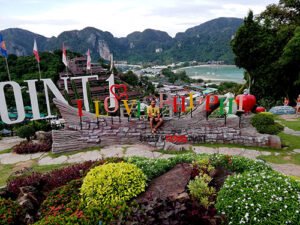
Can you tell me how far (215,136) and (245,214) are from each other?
5.88m

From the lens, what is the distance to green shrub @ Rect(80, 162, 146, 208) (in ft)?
14.6

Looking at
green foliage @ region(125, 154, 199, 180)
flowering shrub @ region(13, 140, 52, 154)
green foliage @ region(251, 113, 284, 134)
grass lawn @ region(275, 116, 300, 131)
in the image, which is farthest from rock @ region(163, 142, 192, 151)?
grass lawn @ region(275, 116, 300, 131)

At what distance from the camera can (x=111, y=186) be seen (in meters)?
4.59

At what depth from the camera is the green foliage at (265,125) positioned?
9312 mm

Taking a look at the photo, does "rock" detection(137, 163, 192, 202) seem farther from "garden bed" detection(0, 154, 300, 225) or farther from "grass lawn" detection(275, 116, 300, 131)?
"grass lawn" detection(275, 116, 300, 131)

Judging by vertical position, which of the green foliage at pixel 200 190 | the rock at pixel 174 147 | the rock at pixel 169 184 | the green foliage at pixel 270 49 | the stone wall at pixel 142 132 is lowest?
the rock at pixel 174 147

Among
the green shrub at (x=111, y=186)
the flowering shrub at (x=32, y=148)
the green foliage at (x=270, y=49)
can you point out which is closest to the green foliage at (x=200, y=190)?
the green shrub at (x=111, y=186)

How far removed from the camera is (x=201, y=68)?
522 feet

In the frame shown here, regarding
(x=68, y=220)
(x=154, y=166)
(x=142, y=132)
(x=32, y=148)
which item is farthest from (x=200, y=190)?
(x=32, y=148)

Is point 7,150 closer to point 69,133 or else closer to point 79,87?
point 69,133

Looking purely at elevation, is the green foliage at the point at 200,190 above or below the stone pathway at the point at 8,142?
above

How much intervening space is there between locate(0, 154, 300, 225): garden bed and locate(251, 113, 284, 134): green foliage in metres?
4.22

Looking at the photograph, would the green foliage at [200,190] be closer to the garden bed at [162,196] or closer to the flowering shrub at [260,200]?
the garden bed at [162,196]

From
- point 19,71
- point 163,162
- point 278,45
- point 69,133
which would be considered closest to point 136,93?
point 19,71
